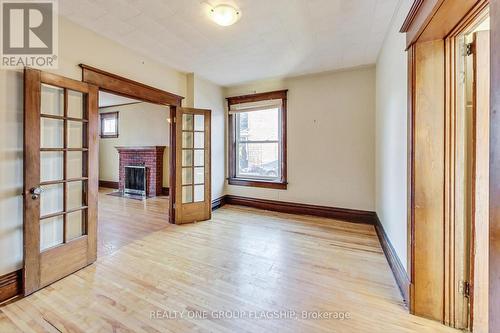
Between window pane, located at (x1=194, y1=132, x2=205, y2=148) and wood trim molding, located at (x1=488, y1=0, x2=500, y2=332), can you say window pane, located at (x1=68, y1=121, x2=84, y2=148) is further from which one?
wood trim molding, located at (x1=488, y1=0, x2=500, y2=332)

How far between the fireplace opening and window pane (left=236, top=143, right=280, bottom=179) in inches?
123

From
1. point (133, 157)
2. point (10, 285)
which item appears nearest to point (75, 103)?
point (10, 285)

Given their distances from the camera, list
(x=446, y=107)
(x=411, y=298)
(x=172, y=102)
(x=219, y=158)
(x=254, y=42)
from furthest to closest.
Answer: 1. (x=219, y=158)
2. (x=172, y=102)
3. (x=254, y=42)
4. (x=411, y=298)
5. (x=446, y=107)

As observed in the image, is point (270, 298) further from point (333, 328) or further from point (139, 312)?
point (139, 312)

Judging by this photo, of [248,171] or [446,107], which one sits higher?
[446,107]

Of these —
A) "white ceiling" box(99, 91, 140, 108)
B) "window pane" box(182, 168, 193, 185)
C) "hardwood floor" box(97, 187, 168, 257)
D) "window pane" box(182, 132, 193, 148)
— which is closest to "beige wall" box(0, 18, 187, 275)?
"hardwood floor" box(97, 187, 168, 257)

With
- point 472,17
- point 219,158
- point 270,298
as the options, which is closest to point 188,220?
point 219,158

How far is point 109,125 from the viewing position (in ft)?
24.3

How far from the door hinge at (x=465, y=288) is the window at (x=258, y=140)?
3.00 m

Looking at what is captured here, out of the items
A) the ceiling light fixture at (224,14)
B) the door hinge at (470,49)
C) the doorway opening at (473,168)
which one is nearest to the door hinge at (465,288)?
the doorway opening at (473,168)

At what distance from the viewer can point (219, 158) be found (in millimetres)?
4816

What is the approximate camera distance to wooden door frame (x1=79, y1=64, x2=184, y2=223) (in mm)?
2521

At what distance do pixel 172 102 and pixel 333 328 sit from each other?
141 inches

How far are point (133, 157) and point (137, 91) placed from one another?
4217 mm
